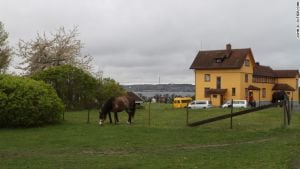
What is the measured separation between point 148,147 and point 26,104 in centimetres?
1167

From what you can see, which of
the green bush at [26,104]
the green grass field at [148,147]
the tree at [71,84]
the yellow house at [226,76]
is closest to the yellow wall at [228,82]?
the yellow house at [226,76]

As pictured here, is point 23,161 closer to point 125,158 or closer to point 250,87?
point 125,158

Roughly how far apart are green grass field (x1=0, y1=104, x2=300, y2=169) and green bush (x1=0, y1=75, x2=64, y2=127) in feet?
3.79

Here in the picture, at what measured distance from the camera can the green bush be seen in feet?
93.4

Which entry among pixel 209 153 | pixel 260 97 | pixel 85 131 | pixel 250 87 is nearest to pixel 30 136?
A: pixel 85 131

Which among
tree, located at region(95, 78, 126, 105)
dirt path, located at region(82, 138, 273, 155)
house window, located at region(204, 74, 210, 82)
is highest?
house window, located at region(204, 74, 210, 82)

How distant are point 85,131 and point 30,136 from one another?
2.91 metres

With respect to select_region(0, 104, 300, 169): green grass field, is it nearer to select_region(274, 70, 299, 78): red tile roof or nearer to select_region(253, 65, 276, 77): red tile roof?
select_region(253, 65, 276, 77): red tile roof

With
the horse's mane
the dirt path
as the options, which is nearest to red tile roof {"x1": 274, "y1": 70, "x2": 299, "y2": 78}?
the horse's mane

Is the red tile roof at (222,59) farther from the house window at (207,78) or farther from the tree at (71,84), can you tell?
the tree at (71,84)

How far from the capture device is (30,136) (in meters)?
24.1

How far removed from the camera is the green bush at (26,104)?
2845 centimetres

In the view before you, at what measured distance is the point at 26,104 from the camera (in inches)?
1141

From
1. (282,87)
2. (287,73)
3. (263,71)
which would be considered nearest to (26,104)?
(263,71)
